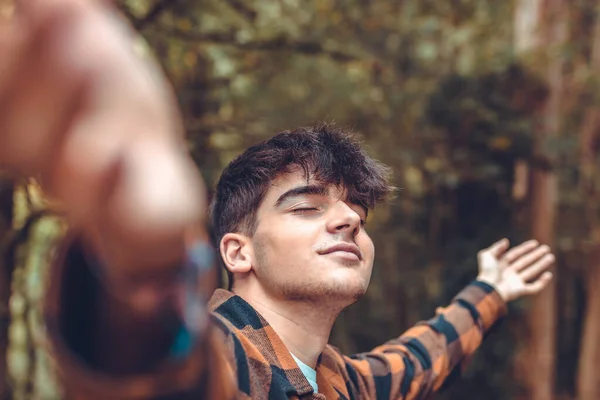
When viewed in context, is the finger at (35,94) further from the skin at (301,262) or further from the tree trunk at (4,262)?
the tree trunk at (4,262)

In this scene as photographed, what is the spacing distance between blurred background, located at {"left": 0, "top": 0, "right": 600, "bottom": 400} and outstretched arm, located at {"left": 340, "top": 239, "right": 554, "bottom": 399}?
192cm

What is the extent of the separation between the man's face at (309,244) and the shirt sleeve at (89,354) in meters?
1.06

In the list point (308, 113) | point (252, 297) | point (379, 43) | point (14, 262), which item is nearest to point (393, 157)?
point (308, 113)

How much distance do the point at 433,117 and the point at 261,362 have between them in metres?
3.73

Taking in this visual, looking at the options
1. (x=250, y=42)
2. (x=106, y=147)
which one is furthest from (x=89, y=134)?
(x=250, y=42)

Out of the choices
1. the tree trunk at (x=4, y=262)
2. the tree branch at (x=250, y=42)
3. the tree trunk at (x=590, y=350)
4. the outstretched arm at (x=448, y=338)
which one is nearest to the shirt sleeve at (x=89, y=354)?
the outstretched arm at (x=448, y=338)

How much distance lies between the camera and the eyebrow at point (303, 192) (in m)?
1.66

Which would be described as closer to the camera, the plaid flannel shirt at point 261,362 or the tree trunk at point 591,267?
the plaid flannel shirt at point 261,362

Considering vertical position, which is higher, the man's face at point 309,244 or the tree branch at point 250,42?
the tree branch at point 250,42

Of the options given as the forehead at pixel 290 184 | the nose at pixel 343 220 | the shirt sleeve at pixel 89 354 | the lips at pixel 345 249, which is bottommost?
the shirt sleeve at pixel 89 354

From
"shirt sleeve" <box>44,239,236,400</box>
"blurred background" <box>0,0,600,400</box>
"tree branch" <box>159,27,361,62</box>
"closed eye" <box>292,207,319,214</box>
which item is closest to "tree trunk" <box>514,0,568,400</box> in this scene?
"blurred background" <box>0,0,600,400</box>

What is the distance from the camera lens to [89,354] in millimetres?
442

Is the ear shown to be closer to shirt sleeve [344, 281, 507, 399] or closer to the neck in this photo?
the neck

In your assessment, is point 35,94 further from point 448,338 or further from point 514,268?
point 514,268
